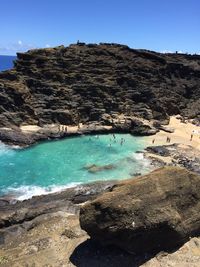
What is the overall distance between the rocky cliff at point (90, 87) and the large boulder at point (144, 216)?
5362 cm

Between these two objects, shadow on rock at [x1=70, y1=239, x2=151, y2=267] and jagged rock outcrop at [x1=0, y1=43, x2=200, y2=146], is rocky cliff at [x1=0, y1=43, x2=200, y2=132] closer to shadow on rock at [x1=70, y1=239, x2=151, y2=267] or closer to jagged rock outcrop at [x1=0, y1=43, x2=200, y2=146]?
jagged rock outcrop at [x1=0, y1=43, x2=200, y2=146]

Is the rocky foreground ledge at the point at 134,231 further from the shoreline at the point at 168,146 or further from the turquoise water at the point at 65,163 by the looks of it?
the turquoise water at the point at 65,163

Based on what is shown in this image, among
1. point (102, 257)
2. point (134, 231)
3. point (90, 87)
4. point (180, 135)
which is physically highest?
point (90, 87)

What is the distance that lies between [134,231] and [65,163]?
37.7m

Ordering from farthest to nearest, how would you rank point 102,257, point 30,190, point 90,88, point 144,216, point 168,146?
point 90,88 < point 168,146 < point 30,190 < point 102,257 < point 144,216

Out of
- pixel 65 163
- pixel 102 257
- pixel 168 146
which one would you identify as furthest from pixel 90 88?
pixel 102 257

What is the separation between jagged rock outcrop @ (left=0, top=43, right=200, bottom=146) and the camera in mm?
76250

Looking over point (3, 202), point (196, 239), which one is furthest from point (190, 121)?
point (196, 239)

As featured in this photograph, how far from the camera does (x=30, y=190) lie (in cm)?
4750

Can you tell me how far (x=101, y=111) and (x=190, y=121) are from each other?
62.2 ft

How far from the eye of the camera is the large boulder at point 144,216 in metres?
20.5

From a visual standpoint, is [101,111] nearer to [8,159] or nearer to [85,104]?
[85,104]

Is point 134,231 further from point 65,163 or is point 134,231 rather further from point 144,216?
point 65,163

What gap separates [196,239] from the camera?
73.6 ft
